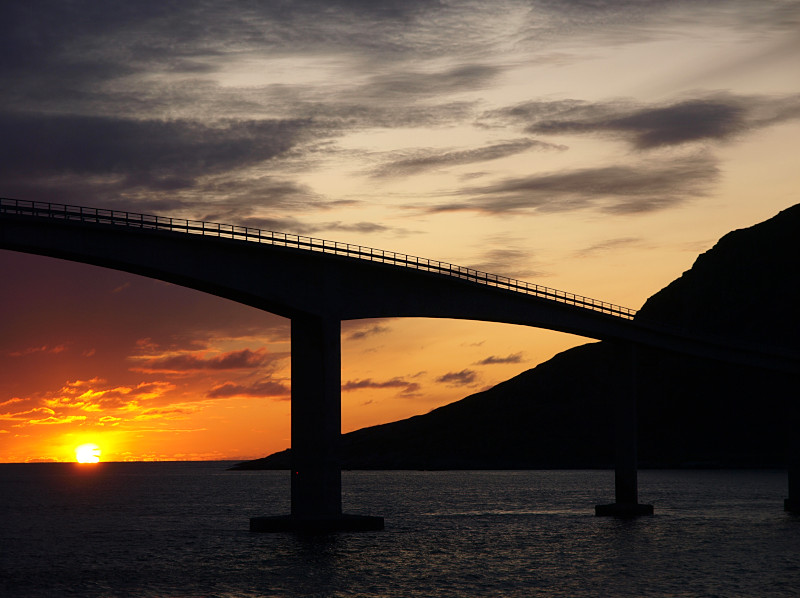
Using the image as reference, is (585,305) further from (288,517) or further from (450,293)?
(288,517)

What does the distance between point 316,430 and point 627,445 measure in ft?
104

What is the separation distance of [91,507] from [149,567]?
87.0 meters

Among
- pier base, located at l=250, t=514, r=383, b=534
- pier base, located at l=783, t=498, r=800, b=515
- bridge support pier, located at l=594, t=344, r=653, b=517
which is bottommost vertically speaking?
pier base, located at l=783, t=498, r=800, b=515

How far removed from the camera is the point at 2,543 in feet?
254

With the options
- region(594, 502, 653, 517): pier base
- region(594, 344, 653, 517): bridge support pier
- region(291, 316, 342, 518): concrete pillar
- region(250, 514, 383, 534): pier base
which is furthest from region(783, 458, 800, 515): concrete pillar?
region(291, 316, 342, 518): concrete pillar

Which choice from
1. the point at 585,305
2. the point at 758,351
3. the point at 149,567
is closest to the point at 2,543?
the point at 149,567

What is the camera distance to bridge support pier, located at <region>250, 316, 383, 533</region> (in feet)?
202

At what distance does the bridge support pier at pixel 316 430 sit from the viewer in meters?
61.4

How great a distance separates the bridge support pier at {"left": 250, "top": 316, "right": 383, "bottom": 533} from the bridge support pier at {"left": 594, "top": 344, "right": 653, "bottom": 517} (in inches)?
1132

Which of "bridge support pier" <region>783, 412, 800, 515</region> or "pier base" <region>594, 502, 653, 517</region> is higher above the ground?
"bridge support pier" <region>783, 412, 800, 515</region>

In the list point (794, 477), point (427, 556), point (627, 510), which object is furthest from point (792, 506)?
point (427, 556)

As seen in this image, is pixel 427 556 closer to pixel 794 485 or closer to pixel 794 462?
pixel 794 462

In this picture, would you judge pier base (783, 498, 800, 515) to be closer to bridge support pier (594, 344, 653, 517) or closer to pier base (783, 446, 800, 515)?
pier base (783, 446, 800, 515)

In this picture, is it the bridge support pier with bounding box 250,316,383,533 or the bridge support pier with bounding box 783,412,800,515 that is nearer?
the bridge support pier with bounding box 250,316,383,533
